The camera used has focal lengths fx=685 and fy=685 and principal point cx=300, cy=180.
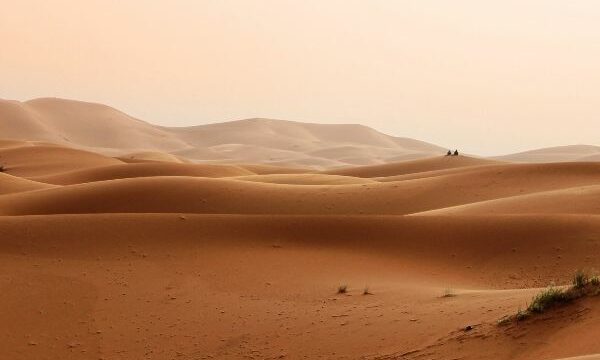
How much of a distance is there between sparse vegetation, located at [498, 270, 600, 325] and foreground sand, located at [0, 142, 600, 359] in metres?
0.13

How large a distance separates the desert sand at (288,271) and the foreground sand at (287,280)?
33 millimetres

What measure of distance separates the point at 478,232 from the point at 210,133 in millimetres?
167320

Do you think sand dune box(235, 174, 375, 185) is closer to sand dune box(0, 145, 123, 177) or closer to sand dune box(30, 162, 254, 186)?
sand dune box(30, 162, 254, 186)

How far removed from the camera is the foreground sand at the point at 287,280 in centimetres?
809

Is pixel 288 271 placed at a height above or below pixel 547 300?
below

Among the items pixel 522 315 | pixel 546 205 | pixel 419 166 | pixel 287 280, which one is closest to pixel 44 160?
pixel 419 166

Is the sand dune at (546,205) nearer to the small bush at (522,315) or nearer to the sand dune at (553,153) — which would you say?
the small bush at (522,315)

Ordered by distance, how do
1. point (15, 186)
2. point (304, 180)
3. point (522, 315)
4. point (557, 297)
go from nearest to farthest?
point (522, 315), point (557, 297), point (15, 186), point (304, 180)

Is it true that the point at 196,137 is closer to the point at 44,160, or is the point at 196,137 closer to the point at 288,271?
the point at 44,160

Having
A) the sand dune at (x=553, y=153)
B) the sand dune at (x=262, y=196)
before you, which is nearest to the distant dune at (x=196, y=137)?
the sand dune at (x=553, y=153)

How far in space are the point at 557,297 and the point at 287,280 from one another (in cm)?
518

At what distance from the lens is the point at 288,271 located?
12086 mm

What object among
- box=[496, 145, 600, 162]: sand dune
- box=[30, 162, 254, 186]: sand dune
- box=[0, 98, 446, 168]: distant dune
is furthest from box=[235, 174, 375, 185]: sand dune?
box=[496, 145, 600, 162]: sand dune

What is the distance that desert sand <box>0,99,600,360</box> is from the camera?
27.0ft
